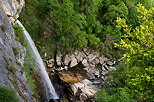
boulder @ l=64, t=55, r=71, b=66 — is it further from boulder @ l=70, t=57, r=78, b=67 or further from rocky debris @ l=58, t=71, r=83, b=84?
rocky debris @ l=58, t=71, r=83, b=84

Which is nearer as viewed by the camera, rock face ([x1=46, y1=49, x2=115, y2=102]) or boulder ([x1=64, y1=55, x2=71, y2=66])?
rock face ([x1=46, y1=49, x2=115, y2=102])

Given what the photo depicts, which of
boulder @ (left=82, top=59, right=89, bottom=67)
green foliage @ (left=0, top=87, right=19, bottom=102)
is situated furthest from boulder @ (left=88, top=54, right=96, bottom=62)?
green foliage @ (left=0, top=87, right=19, bottom=102)

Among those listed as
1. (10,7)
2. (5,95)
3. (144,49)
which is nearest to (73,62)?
(10,7)

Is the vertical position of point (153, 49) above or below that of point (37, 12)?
below

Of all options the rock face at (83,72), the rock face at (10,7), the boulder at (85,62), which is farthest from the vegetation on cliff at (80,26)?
the rock face at (10,7)

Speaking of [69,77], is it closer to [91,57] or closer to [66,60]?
[66,60]

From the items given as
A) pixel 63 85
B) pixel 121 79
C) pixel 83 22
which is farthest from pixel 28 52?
pixel 83 22

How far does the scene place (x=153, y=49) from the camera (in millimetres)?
4992

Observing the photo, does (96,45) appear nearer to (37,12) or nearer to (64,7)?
(64,7)

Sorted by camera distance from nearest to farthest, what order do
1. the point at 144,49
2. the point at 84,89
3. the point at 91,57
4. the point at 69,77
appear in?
the point at 144,49 < the point at 84,89 < the point at 69,77 < the point at 91,57

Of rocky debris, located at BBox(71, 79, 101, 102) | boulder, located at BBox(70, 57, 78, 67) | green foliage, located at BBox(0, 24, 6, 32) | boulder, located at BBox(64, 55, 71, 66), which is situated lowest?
rocky debris, located at BBox(71, 79, 101, 102)

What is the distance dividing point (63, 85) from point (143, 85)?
13628 mm

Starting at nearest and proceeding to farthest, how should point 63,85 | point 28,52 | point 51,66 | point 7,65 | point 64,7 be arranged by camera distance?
point 7,65, point 28,52, point 63,85, point 51,66, point 64,7

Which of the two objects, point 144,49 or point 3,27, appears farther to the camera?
point 3,27
